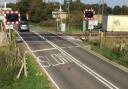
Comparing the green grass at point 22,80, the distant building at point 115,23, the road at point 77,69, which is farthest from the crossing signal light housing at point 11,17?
the distant building at point 115,23

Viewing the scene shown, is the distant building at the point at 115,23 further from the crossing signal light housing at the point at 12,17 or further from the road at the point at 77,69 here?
the crossing signal light housing at the point at 12,17

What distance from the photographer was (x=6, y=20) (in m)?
33.4

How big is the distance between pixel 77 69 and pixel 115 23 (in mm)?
44579

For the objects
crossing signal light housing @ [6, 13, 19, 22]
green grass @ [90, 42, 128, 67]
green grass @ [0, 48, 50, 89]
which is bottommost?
green grass @ [90, 42, 128, 67]

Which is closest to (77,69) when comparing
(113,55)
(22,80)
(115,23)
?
(22,80)

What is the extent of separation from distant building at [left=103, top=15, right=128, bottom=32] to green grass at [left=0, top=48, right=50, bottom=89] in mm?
45934

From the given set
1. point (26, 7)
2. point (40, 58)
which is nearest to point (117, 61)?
point (40, 58)

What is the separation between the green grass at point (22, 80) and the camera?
19.9 m

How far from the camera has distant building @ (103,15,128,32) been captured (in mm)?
69562

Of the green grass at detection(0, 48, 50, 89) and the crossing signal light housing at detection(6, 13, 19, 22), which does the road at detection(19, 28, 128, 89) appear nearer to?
the green grass at detection(0, 48, 50, 89)

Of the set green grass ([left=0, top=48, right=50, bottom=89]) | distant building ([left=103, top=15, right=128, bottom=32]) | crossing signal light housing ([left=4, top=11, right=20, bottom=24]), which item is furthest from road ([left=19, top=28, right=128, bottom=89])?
distant building ([left=103, top=15, right=128, bottom=32])

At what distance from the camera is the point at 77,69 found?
26625 millimetres

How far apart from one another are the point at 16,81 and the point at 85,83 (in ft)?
11.8

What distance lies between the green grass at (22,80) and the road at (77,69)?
32.7 inches
